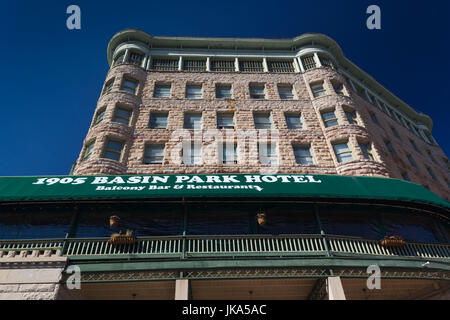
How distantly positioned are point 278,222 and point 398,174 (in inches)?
392

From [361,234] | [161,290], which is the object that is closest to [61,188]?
[161,290]

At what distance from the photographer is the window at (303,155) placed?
18.2m

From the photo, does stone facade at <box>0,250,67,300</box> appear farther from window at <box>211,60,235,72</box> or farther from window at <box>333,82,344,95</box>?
window at <box>333,82,344,95</box>

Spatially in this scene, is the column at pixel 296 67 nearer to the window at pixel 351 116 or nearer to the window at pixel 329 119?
the window at pixel 329 119

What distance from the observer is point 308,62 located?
82.0 ft

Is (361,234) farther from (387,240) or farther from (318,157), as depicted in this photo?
(318,157)

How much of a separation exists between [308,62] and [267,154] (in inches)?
428

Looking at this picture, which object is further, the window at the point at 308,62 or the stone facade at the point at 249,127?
the window at the point at 308,62

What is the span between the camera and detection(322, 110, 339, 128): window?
790 inches

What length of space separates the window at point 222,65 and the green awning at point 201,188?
12.9 metres

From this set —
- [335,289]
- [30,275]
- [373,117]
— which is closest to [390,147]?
[373,117]

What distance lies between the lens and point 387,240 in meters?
12.5

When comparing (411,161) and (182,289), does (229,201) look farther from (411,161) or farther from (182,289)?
(411,161)

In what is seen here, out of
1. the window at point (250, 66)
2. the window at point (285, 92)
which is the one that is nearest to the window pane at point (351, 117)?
the window at point (285, 92)
